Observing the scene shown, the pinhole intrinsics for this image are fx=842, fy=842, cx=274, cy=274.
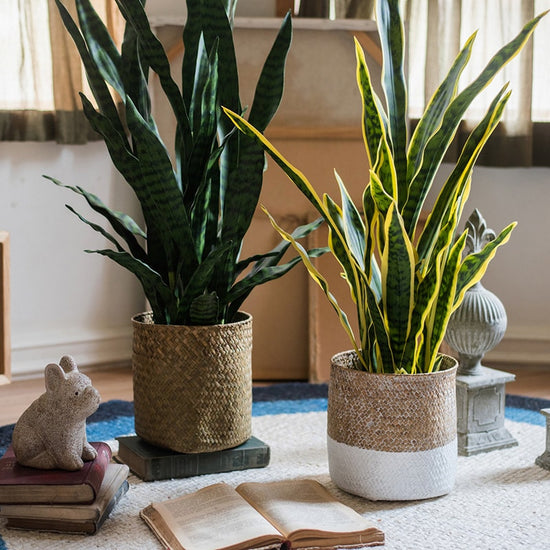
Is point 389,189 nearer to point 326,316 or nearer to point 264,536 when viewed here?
point 264,536

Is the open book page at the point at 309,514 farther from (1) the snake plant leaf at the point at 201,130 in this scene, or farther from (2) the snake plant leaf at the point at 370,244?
(1) the snake plant leaf at the point at 201,130

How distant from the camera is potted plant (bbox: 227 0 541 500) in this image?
56.7 inches

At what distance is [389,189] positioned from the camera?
4.81 feet

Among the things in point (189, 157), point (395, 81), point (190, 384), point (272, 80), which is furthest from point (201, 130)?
point (190, 384)

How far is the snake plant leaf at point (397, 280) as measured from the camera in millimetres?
1374

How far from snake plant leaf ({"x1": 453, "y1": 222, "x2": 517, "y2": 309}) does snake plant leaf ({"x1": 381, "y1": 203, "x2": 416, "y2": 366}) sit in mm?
117

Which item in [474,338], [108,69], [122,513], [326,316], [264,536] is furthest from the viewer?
[326,316]

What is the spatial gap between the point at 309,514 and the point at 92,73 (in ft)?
2.91

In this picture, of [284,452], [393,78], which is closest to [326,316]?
[284,452]

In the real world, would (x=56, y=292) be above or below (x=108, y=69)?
below

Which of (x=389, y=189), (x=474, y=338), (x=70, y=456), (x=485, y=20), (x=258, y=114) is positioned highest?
(x=485, y=20)

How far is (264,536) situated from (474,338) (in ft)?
2.25

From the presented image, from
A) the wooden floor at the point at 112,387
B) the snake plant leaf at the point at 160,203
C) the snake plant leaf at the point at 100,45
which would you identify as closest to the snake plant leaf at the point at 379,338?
the snake plant leaf at the point at 160,203

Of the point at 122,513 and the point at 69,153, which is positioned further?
the point at 69,153
